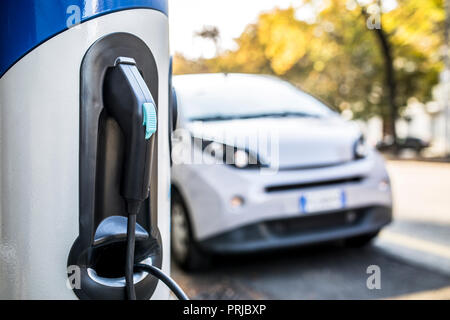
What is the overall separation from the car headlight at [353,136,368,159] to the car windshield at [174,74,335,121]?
1.42 ft

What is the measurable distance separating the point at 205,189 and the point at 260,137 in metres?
0.48

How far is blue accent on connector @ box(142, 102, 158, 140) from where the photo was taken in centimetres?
93

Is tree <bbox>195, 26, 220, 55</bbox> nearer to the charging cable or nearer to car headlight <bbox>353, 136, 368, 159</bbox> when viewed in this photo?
car headlight <bbox>353, 136, 368, 159</bbox>

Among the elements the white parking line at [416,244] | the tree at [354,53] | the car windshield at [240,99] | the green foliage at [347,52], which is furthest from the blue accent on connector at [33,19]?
the green foliage at [347,52]

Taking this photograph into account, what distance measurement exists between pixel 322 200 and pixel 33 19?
253 centimetres

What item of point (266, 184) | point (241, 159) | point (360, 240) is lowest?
point (360, 240)

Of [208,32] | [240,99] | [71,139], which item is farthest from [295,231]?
[208,32]

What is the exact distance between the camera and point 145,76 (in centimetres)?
101

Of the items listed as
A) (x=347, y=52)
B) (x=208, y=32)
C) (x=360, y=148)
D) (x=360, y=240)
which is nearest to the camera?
(x=360, y=148)

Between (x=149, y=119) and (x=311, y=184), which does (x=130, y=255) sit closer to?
(x=149, y=119)

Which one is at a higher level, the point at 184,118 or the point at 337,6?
the point at 337,6

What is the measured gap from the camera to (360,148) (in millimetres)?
3543
